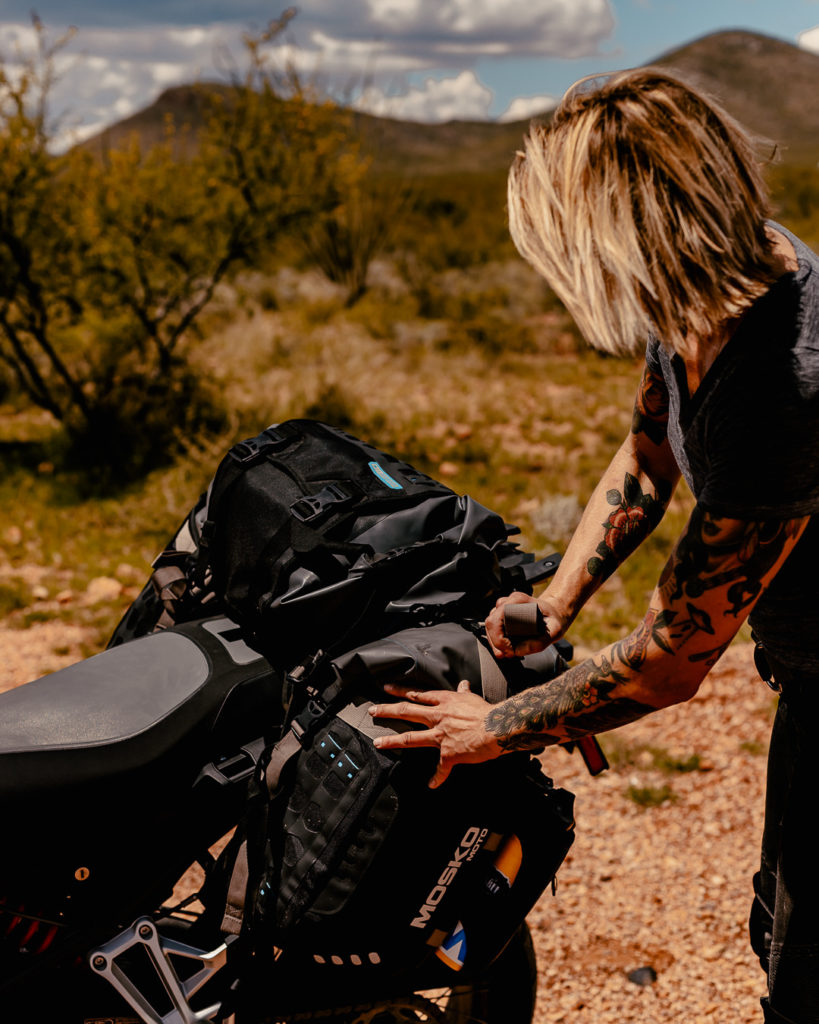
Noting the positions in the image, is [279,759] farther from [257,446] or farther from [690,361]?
[690,361]

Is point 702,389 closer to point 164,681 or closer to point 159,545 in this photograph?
point 164,681

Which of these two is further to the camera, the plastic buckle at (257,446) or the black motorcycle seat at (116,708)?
the plastic buckle at (257,446)

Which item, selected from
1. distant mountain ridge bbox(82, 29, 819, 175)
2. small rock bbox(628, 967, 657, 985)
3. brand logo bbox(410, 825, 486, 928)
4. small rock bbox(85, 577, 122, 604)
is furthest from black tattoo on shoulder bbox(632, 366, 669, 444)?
distant mountain ridge bbox(82, 29, 819, 175)

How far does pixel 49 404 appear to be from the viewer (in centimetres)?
881

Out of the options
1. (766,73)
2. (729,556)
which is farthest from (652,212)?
(766,73)

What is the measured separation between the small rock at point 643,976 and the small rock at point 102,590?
3864 millimetres

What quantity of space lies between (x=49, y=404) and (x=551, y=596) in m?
7.90

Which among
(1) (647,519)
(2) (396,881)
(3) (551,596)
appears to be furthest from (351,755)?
(1) (647,519)

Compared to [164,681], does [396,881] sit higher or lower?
lower

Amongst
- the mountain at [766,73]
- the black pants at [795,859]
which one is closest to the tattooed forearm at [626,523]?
the black pants at [795,859]

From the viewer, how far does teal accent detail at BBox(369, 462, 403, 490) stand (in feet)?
6.78

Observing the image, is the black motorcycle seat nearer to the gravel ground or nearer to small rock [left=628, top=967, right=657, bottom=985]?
the gravel ground

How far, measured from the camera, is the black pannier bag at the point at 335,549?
1842 millimetres

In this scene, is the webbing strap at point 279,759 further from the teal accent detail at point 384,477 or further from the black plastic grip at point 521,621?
the teal accent detail at point 384,477
